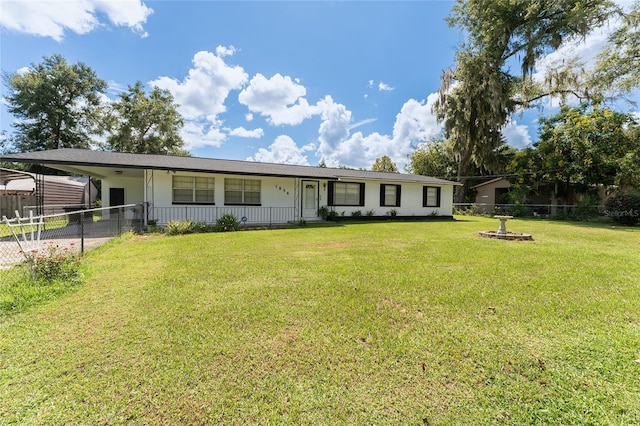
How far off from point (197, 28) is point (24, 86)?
78.2 ft

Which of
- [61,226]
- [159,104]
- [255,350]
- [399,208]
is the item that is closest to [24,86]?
[159,104]

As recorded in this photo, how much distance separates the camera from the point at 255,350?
2.58m

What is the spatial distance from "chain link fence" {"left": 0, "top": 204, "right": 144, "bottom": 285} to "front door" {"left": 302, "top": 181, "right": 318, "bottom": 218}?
23.4 feet

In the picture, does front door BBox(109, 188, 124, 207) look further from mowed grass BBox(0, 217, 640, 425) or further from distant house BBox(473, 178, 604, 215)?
distant house BBox(473, 178, 604, 215)

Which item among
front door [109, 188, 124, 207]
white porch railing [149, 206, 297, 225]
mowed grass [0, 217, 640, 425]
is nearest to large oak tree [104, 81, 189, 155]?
front door [109, 188, 124, 207]

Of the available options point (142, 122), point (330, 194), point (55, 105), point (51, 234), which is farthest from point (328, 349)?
point (55, 105)

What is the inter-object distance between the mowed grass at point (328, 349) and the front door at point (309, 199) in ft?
30.3

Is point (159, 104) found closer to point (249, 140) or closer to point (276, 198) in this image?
point (249, 140)

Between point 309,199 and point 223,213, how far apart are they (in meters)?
4.44

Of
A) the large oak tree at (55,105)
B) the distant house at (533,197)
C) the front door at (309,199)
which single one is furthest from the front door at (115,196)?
the distant house at (533,197)

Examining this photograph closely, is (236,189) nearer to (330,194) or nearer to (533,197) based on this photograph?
(330,194)

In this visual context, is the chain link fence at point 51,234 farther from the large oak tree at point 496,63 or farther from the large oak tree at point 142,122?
the large oak tree at point 496,63

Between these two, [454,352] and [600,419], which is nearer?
[600,419]

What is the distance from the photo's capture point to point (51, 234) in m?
6.34
